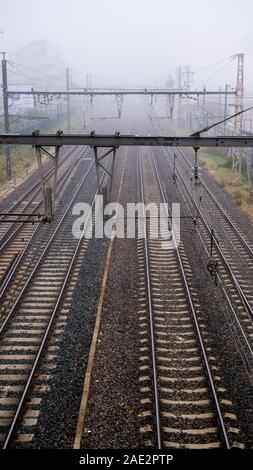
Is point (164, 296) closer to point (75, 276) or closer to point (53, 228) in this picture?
point (75, 276)

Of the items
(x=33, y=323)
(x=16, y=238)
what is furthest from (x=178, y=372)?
(x=16, y=238)

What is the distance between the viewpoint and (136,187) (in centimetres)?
2570

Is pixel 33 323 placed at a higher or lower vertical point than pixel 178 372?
higher

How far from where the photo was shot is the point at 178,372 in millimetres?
9664

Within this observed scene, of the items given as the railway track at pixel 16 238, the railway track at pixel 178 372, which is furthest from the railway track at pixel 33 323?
the railway track at pixel 178 372

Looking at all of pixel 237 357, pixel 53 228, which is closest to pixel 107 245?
pixel 53 228

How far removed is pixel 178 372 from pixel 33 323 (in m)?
3.73

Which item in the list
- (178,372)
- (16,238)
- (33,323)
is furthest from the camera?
(16,238)

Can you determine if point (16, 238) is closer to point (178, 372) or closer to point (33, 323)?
point (33, 323)

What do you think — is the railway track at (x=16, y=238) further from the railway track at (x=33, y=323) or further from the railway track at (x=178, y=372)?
the railway track at (x=178, y=372)

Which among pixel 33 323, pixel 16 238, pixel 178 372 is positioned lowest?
pixel 178 372
